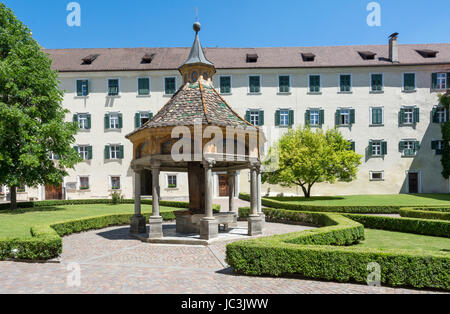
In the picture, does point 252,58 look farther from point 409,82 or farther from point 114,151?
point 114,151

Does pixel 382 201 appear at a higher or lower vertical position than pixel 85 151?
lower

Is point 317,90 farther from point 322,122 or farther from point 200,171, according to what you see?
point 200,171

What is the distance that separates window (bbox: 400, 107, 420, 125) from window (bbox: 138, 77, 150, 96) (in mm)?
28643

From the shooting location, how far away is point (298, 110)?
37219mm

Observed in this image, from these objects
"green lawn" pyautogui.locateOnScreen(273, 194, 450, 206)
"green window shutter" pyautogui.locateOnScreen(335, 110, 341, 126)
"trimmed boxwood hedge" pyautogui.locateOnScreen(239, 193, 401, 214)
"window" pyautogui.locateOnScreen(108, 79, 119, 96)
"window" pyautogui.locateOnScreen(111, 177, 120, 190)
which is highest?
"window" pyautogui.locateOnScreen(108, 79, 119, 96)

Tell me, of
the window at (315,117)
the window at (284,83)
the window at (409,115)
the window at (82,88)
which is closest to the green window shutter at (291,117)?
the window at (315,117)

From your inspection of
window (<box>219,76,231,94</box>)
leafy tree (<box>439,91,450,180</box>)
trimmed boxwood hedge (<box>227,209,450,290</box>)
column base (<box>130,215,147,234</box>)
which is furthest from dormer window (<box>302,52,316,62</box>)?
trimmed boxwood hedge (<box>227,209,450,290</box>)

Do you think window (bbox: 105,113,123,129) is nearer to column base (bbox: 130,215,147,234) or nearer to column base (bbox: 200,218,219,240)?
column base (bbox: 130,215,147,234)

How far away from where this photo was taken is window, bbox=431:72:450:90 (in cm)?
3672

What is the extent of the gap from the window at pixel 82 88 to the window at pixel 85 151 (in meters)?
5.96

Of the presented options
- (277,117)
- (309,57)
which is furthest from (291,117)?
(309,57)

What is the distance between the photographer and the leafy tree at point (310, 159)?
30406 millimetres

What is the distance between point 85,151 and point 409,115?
36.8m

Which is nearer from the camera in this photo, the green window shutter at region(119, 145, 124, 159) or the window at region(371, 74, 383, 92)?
the green window shutter at region(119, 145, 124, 159)
